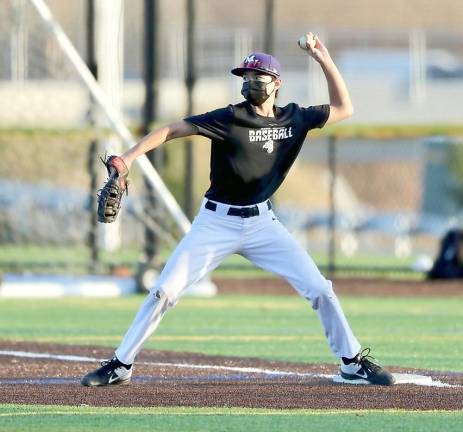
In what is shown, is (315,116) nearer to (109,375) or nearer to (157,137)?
(157,137)

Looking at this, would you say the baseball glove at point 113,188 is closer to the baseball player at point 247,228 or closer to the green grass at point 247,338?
the baseball player at point 247,228

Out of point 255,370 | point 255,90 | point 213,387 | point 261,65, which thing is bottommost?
point 255,370

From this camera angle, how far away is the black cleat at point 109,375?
9242 millimetres

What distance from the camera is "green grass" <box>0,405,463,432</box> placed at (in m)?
7.46

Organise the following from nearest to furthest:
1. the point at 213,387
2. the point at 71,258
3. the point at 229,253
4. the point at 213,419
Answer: the point at 213,419 → the point at 213,387 → the point at 229,253 → the point at 71,258

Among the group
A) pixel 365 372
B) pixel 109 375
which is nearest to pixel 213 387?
pixel 109 375

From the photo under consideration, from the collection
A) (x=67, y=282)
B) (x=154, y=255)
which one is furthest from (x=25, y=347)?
(x=154, y=255)

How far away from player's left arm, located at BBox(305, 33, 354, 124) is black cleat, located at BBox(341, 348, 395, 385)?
1594mm

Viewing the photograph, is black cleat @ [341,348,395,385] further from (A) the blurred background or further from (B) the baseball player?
(A) the blurred background

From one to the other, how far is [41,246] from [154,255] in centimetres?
286

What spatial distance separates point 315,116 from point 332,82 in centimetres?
28

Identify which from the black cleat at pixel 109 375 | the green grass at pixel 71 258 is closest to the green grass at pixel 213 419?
the black cleat at pixel 109 375

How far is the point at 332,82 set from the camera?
9.77m

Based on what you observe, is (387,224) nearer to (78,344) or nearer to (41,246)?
(41,246)
